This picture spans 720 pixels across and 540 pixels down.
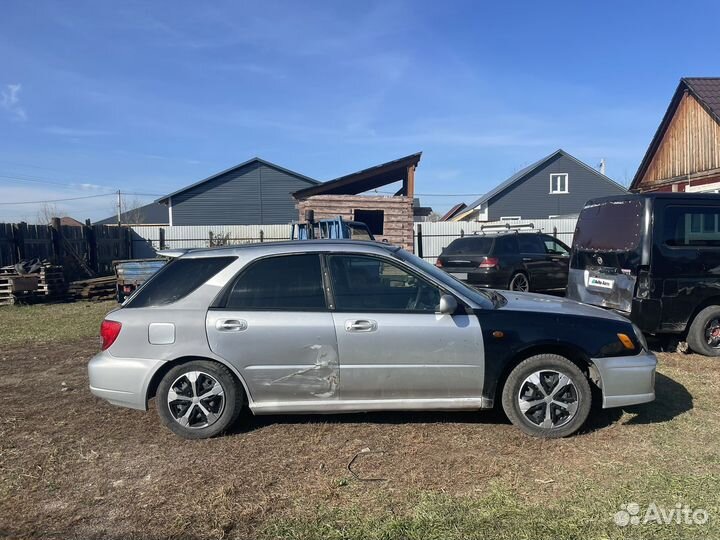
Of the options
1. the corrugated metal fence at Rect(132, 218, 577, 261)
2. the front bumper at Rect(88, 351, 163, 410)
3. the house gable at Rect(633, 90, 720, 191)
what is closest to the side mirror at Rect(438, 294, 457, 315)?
the front bumper at Rect(88, 351, 163, 410)

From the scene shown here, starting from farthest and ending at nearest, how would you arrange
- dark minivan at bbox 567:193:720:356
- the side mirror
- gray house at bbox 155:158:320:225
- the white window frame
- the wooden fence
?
1. the white window frame
2. gray house at bbox 155:158:320:225
3. the wooden fence
4. dark minivan at bbox 567:193:720:356
5. the side mirror

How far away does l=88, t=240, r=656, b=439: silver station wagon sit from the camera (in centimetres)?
395

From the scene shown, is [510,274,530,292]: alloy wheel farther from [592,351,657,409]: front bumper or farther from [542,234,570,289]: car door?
[592,351,657,409]: front bumper

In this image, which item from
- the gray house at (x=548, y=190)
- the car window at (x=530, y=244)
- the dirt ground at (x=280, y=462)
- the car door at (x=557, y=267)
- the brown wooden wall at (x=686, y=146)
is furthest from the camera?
the gray house at (x=548, y=190)

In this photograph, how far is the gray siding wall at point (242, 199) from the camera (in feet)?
114

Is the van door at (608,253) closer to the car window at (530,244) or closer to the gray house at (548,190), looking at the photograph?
the car window at (530,244)

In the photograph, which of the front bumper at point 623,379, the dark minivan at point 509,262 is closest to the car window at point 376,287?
the front bumper at point 623,379

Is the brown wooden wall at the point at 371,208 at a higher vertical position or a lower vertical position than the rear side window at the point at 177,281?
higher

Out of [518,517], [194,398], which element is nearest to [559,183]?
[194,398]

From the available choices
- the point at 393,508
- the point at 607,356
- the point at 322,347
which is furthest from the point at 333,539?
the point at 607,356

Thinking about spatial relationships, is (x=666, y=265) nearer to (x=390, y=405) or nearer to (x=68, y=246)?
(x=390, y=405)

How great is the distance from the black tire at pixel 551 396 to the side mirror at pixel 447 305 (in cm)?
69

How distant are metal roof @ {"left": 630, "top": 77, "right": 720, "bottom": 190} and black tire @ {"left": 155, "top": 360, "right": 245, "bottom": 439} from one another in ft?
57.1

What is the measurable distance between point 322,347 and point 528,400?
5.37 ft
